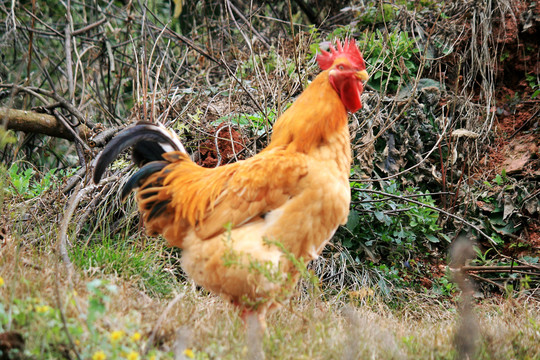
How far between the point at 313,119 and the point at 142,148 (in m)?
1.33

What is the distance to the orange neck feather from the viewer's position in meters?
3.73

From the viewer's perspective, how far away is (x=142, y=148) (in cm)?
415

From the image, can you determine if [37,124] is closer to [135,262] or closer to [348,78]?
[135,262]

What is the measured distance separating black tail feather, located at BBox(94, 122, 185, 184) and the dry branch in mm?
2244

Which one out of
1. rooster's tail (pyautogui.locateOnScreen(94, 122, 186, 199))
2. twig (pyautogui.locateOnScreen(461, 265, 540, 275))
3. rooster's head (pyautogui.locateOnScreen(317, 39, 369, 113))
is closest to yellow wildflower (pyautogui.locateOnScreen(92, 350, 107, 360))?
rooster's tail (pyautogui.locateOnScreen(94, 122, 186, 199))

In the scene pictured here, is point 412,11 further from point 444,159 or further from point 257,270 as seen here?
point 257,270

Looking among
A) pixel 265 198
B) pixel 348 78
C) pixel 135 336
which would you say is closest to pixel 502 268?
pixel 348 78

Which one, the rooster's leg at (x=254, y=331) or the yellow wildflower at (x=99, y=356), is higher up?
the yellow wildflower at (x=99, y=356)

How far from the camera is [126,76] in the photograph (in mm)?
8586

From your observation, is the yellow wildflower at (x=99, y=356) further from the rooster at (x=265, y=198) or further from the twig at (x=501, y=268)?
the twig at (x=501, y=268)

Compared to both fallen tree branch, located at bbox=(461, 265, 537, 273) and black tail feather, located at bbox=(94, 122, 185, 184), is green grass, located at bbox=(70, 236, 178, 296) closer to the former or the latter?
black tail feather, located at bbox=(94, 122, 185, 184)

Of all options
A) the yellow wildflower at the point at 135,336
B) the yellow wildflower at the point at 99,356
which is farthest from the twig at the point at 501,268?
the yellow wildflower at the point at 99,356

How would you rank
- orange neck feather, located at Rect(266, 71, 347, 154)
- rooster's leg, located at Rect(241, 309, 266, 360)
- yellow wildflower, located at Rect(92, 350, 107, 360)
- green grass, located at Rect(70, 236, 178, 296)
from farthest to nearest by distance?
green grass, located at Rect(70, 236, 178, 296)
orange neck feather, located at Rect(266, 71, 347, 154)
rooster's leg, located at Rect(241, 309, 266, 360)
yellow wildflower, located at Rect(92, 350, 107, 360)

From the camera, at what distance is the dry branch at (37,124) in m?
5.84
